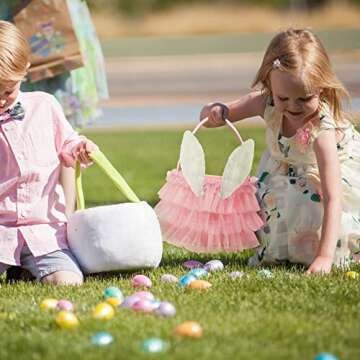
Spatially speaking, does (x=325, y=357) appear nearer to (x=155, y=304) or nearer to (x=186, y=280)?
(x=155, y=304)

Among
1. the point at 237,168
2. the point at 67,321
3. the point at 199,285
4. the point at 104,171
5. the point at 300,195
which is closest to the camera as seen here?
the point at 67,321

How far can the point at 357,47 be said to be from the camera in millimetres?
23750

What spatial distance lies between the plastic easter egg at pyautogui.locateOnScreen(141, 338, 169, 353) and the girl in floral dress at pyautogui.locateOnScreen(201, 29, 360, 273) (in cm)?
143

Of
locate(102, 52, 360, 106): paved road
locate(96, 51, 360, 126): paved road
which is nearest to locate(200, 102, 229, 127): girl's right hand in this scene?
locate(96, 51, 360, 126): paved road

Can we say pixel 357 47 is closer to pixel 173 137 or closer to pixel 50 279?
pixel 173 137

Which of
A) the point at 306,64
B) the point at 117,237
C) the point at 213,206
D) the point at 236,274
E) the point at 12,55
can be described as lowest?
the point at 236,274

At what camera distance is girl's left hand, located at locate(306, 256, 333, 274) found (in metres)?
4.64

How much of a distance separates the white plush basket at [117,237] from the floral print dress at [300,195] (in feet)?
2.05

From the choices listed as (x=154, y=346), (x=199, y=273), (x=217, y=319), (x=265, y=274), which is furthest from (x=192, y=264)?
(x=154, y=346)

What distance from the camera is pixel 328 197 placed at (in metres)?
4.71

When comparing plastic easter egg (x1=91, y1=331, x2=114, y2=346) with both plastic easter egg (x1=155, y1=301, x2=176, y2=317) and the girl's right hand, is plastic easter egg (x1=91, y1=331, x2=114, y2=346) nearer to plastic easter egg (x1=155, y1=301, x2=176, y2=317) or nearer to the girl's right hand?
plastic easter egg (x1=155, y1=301, x2=176, y2=317)

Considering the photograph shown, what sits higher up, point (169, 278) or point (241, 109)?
point (241, 109)

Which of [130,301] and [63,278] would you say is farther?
[63,278]

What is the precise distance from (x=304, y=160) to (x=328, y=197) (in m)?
0.40
